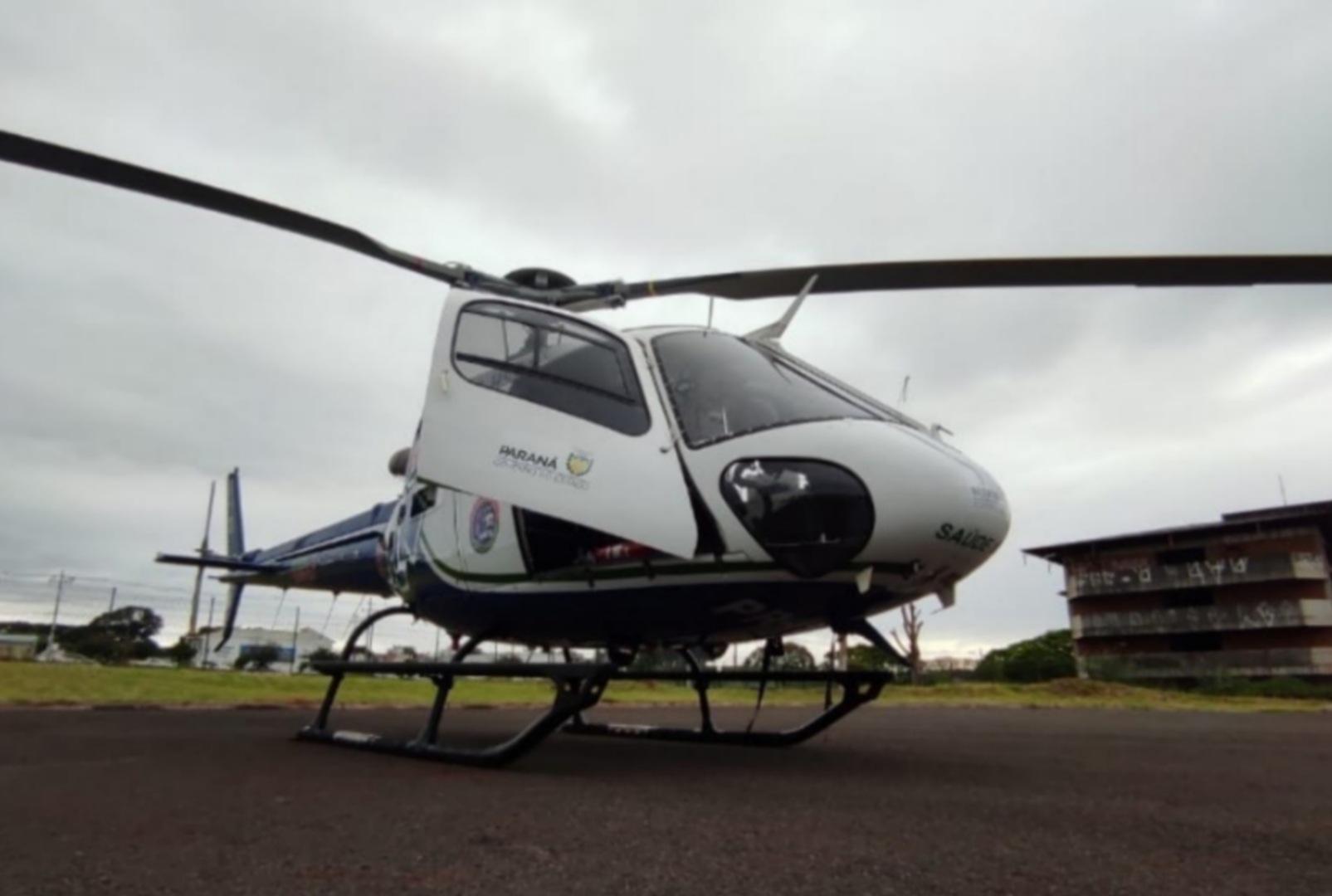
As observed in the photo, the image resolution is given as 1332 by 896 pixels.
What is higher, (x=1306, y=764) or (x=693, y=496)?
(x=693, y=496)

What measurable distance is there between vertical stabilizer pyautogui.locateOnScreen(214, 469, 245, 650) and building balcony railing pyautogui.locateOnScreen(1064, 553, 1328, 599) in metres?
46.7

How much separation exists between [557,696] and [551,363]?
6.29 feet

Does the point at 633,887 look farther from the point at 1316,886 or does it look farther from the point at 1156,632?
the point at 1156,632

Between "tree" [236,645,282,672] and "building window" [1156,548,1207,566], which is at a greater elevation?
"building window" [1156,548,1207,566]

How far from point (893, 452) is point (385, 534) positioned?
4975 mm

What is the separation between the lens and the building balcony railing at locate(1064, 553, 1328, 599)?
42.5m

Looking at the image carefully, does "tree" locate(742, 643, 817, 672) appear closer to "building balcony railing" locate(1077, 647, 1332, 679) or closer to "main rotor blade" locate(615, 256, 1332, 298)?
"main rotor blade" locate(615, 256, 1332, 298)

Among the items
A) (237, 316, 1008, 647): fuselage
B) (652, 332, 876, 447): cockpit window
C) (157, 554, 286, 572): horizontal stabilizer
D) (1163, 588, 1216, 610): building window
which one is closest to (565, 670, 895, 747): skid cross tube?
(237, 316, 1008, 647): fuselage

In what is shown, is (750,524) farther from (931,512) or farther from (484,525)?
(484,525)

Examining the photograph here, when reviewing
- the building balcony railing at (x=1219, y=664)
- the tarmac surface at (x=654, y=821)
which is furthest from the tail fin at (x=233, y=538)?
the building balcony railing at (x=1219, y=664)

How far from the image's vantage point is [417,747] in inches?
211

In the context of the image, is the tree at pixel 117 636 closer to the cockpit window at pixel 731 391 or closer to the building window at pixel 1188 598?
the cockpit window at pixel 731 391

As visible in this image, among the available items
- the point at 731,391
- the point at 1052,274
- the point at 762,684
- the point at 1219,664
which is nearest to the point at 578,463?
the point at 731,391

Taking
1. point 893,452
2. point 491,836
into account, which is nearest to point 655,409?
point 893,452
